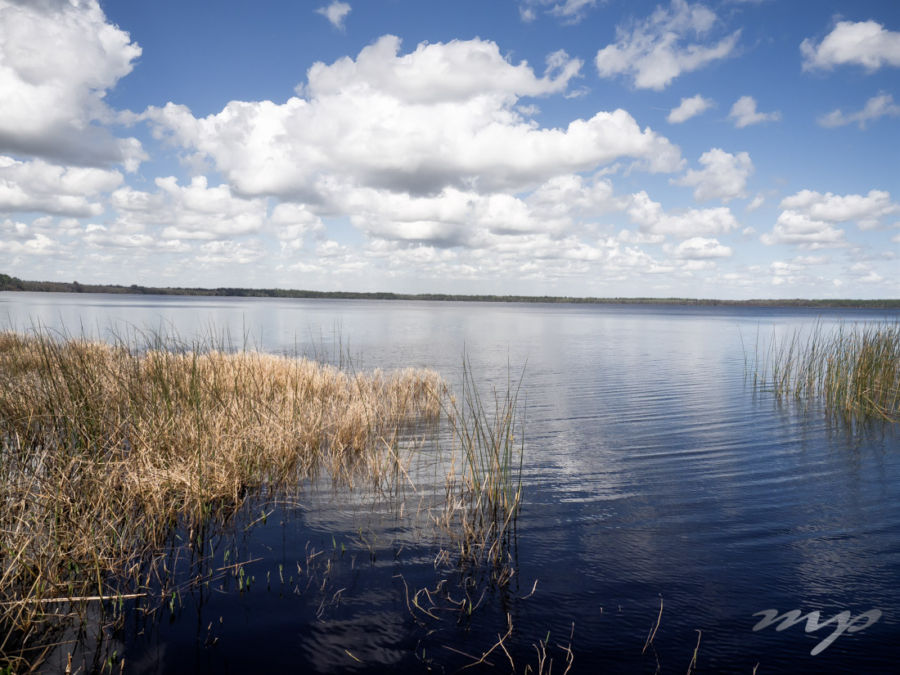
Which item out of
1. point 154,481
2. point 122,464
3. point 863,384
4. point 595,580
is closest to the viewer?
point 595,580

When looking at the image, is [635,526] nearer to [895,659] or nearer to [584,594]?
[584,594]

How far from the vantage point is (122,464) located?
20.2 feet

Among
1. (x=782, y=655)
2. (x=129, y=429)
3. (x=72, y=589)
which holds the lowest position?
(x=782, y=655)

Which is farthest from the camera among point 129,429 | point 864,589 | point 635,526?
point 129,429

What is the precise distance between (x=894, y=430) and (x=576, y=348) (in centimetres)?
2128

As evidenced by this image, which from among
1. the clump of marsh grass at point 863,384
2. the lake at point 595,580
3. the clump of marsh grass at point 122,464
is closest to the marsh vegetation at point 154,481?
the clump of marsh grass at point 122,464

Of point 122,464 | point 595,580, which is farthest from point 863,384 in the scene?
point 122,464

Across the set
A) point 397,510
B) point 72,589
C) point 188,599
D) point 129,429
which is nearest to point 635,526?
point 397,510

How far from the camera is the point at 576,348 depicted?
32531 mm

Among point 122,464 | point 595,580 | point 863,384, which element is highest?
point 122,464

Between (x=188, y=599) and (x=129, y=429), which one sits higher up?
(x=129, y=429)

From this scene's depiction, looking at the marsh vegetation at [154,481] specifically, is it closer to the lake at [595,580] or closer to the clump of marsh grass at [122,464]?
the clump of marsh grass at [122,464]

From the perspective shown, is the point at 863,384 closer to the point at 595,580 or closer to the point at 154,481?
the point at 595,580

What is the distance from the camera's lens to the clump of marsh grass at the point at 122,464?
427 centimetres
